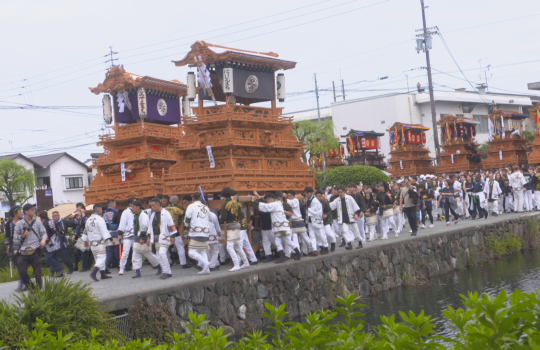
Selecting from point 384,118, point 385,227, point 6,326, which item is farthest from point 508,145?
point 6,326

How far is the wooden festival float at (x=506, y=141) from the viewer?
134ft

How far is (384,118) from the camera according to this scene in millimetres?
62281

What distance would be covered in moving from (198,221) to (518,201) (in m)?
16.6

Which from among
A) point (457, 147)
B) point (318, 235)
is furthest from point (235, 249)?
point (457, 147)

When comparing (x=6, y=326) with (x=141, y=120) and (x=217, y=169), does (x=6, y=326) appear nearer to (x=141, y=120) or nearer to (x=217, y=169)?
(x=217, y=169)

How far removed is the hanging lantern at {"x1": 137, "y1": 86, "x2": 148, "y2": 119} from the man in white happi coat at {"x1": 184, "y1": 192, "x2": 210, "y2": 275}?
47.8 feet

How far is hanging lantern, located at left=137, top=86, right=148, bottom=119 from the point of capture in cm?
2579

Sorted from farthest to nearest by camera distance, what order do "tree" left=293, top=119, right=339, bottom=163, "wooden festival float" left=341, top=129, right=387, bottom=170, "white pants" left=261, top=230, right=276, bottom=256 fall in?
"wooden festival float" left=341, top=129, right=387, bottom=170 → "tree" left=293, top=119, right=339, bottom=163 → "white pants" left=261, top=230, right=276, bottom=256

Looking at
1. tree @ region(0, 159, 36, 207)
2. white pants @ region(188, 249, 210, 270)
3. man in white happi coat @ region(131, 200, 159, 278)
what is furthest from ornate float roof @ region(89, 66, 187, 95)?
tree @ region(0, 159, 36, 207)

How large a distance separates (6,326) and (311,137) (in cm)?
3805

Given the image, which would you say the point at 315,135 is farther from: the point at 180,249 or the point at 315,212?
the point at 180,249

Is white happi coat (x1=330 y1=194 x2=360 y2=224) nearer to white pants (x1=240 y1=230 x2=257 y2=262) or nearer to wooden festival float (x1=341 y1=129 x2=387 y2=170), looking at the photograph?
white pants (x1=240 y1=230 x2=257 y2=262)

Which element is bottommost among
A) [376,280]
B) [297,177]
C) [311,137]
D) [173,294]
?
[376,280]

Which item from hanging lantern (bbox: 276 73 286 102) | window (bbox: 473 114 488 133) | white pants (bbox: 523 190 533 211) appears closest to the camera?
hanging lantern (bbox: 276 73 286 102)
